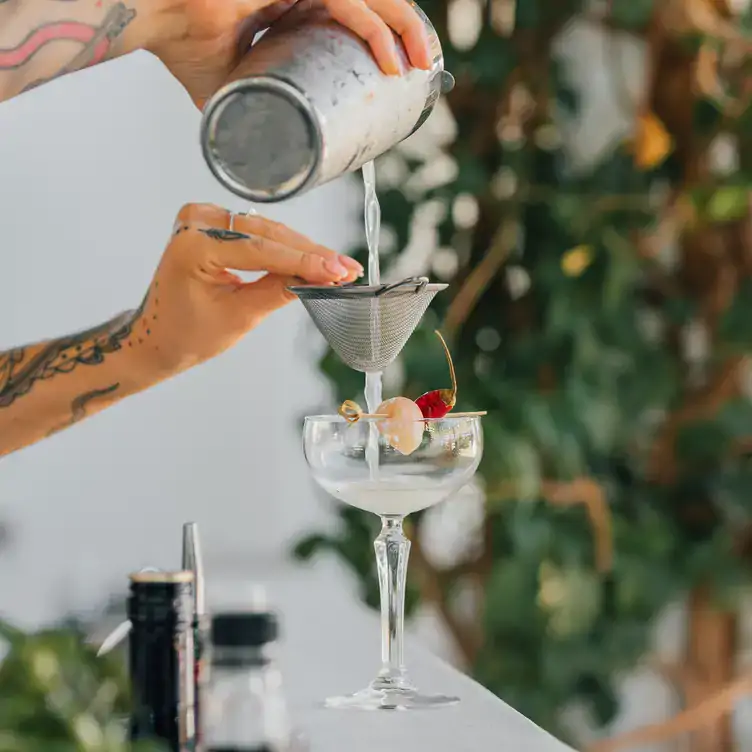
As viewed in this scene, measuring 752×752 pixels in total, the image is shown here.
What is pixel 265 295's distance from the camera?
1122 mm

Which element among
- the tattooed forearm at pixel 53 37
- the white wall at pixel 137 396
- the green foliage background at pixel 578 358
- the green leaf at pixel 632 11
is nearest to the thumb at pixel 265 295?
the tattooed forearm at pixel 53 37

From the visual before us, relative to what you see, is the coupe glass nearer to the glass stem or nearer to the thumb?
the glass stem

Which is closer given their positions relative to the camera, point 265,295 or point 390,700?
point 390,700

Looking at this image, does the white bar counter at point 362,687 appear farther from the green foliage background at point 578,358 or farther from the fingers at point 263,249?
the green foliage background at point 578,358

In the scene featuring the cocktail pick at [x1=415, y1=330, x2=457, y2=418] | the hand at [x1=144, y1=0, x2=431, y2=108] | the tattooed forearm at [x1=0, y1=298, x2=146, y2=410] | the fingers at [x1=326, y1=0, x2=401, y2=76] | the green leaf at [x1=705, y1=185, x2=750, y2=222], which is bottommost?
the cocktail pick at [x1=415, y1=330, x2=457, y2=418]

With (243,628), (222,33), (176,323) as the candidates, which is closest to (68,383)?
(176,323)

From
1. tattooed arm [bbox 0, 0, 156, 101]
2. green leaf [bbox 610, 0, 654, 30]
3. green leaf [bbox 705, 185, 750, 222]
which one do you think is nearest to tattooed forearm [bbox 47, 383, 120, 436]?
tattooed arm [bbox 0, 0, 156, 101]

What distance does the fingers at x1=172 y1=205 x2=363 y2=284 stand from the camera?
3.36ft

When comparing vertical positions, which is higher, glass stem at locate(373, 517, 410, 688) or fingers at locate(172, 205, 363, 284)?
fingers at locate(172, 205, 363, 284)

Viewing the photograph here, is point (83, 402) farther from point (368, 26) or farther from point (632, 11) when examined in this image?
point (632, 11)

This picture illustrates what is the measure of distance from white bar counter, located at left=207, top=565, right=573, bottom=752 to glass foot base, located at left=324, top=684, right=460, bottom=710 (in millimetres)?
12

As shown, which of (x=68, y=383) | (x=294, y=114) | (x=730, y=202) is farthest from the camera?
(x=730, y=202)

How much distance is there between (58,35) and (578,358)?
1.53m

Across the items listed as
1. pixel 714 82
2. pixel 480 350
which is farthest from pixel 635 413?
pixel 714 82
